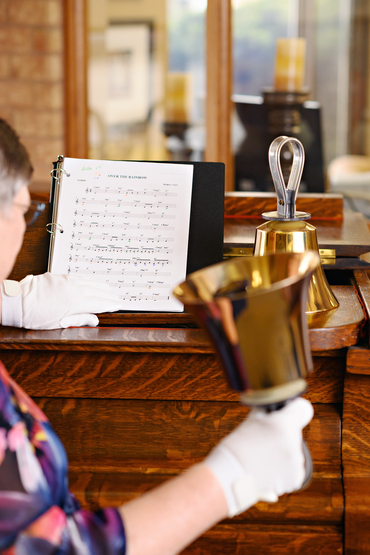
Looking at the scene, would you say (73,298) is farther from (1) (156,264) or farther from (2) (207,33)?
(2) (207,33)

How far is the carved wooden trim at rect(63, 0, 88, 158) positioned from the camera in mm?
2723

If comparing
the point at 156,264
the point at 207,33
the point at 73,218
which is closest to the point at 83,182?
the point at 73,218

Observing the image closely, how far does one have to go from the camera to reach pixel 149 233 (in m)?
1.08

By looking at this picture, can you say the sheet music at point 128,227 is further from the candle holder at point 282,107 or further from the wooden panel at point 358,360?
the candle holder at point 282,107

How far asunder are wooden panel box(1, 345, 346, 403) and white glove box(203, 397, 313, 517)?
27 cm

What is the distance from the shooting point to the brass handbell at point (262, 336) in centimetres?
64

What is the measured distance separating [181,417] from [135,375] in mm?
106

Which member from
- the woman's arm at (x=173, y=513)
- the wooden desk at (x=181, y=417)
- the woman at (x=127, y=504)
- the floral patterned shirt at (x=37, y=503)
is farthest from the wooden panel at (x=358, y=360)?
the floral patterned shirt at (x=37, y=503)

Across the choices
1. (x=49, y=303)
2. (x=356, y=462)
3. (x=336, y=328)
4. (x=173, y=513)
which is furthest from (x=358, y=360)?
(x=49, y=303)

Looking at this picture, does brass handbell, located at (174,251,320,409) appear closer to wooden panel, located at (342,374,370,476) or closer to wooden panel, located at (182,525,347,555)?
wooden panel, located at (342,374,370,476)

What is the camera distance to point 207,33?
9.12 feet

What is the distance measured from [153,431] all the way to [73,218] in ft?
1.35

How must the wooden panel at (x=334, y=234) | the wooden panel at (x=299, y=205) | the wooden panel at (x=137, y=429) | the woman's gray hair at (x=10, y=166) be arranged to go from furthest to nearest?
the wooden panel at (x=299, y=205), the wooden panel at (x=334, y=234), the wooden panel at (x=137, y=429), the woman's gray hair at (x=10, y=166)

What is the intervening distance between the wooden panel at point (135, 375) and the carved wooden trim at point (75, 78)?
205 centimetres
